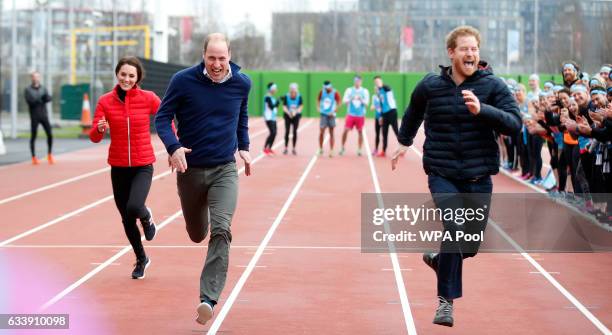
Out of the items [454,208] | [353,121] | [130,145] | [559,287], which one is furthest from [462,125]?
[353,121]

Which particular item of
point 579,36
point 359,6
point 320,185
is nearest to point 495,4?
point 359,6

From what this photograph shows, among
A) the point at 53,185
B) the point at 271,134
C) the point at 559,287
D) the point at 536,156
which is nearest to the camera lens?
the point at 559,287

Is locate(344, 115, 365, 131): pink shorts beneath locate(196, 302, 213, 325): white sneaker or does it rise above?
above

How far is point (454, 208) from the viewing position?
26.3 ft

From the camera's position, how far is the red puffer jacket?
1035 centimetres

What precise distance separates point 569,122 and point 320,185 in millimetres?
6872

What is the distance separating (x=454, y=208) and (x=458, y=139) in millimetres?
456

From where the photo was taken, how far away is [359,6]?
387ft

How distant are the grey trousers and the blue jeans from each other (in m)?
1.40

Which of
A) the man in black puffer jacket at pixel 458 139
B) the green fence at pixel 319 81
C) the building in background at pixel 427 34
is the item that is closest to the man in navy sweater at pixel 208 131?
the man in black puffer jacket at pixel 458 139

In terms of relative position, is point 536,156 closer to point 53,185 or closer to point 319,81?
point 53,185

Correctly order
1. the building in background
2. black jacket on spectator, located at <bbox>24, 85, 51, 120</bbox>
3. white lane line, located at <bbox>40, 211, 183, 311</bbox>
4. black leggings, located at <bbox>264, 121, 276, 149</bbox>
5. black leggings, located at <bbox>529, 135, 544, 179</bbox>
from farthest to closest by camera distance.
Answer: the building in background < black leggings, located at <bbox>264, 121, 276, 149</bbox> < black jacket on spectator, located at <bbox>24, 85, 51, 120</bbox> < black leggings, located at <bbox>529, 135, 544, 179</bbox> < white lane line, located at <bbox>40, 211, 183, 311</bbox>

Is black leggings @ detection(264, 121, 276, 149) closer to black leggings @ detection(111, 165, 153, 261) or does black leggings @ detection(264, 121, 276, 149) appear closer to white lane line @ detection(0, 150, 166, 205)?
white lane line @ detection(0, 150, 166, 205)

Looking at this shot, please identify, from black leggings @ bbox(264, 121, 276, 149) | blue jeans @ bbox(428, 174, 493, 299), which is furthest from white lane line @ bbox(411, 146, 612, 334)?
black leggings @ bbox(264, 121, 276, 149)
